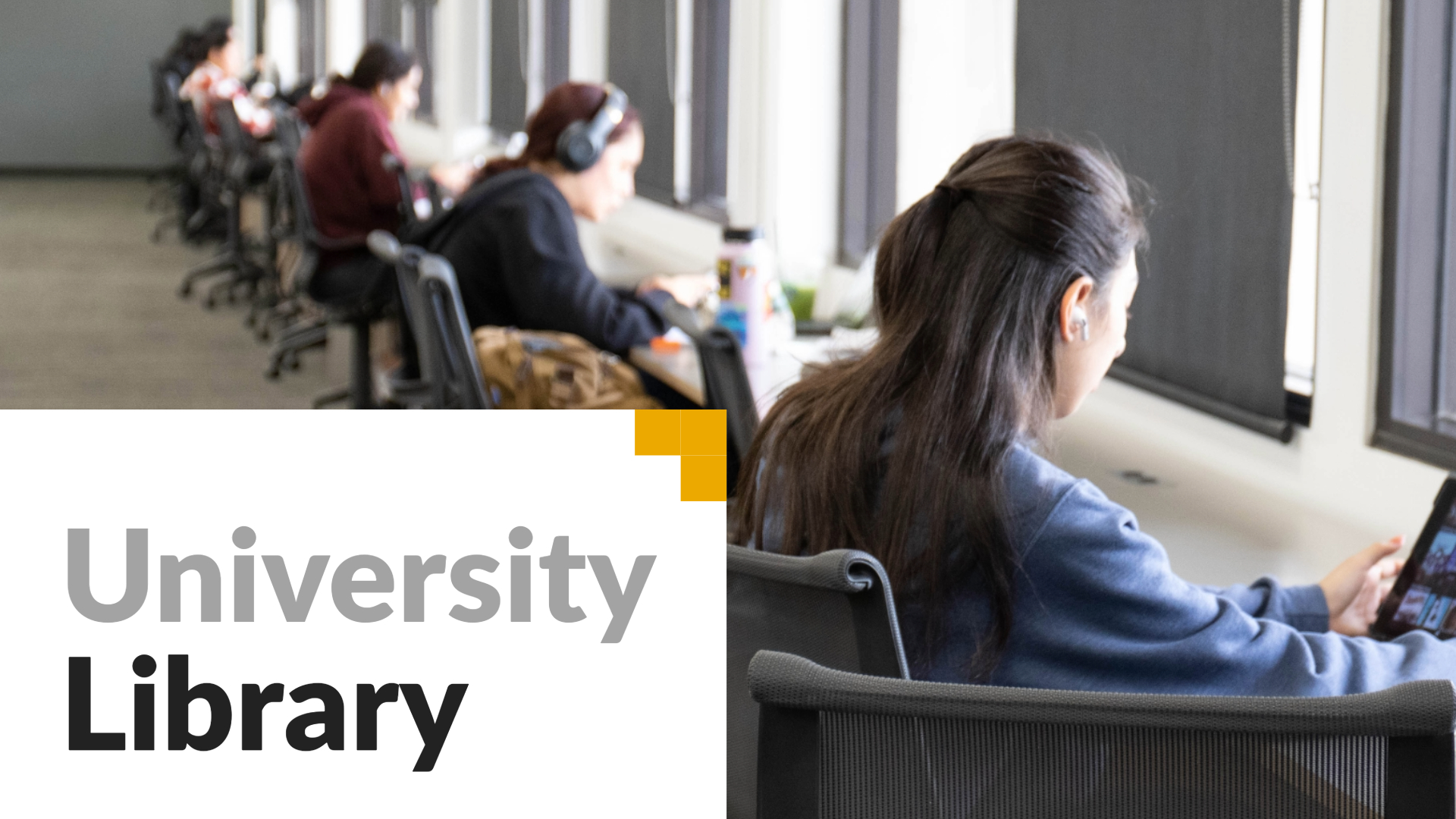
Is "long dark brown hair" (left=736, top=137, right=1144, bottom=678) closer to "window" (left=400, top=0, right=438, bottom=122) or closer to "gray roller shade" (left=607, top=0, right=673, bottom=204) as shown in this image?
"gray roller shade" (left=607, top=0, right=673, bottom=204)

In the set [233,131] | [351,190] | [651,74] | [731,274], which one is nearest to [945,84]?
[731,274]

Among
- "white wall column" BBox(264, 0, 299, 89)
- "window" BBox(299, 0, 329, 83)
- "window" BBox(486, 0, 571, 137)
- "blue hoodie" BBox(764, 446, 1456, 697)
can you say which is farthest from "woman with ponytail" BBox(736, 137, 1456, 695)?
"white wall column" BBox(264, 0, 299, 89)

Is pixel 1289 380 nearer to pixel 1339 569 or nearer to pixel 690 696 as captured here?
pixel 1339 569

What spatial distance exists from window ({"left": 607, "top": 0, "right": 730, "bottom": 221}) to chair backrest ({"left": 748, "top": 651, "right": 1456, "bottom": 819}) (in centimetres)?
381

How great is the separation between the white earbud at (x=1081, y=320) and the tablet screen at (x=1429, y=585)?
0.44 metres

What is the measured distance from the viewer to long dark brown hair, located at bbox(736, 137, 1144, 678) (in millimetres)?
1133

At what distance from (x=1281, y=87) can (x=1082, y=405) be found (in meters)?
0.77

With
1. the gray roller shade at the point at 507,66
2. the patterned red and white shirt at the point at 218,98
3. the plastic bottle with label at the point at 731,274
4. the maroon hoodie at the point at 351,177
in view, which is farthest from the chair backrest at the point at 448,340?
the patterned red and white shirt at the point at 218,98

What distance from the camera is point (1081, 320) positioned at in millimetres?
1217

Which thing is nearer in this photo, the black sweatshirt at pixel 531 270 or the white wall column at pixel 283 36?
the black sweatshirt at pixel 531 270

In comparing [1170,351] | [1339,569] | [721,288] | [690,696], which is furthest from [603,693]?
[721,288]

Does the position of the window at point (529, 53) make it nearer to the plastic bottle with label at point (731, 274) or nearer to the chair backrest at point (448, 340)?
the plastic bottle with label at point (731, 274)

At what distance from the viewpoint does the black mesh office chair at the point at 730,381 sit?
1874mm

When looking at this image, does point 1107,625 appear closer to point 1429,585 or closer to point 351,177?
point 1429,585
